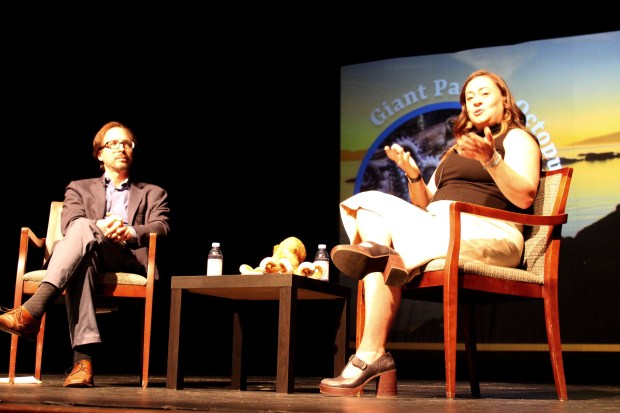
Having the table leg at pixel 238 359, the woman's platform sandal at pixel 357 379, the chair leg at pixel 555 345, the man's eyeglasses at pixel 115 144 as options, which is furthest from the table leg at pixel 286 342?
the man's eyeglasses at pixel 115 144

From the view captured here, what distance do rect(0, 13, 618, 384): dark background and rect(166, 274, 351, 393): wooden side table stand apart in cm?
204

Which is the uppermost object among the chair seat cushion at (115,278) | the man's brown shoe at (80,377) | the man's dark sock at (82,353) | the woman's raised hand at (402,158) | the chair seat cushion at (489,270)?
the woman's raised hand at (402,158)

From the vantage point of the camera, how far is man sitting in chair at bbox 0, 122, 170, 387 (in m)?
2.62

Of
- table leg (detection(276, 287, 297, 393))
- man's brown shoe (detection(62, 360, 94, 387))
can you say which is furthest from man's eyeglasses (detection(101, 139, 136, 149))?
table leg (detection(276, 287, 297, 393))

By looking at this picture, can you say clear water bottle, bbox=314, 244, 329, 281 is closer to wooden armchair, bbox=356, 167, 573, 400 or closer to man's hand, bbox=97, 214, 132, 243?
wooden armchair, bbox=356, 167, 573, 400

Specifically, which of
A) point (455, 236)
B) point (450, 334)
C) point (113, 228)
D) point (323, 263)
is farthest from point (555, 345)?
point (113, 228)

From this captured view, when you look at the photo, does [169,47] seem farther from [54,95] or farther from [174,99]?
[54,95]

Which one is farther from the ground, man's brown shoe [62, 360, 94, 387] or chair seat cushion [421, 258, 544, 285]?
chair seat cushion [421, 258, 544, 285]

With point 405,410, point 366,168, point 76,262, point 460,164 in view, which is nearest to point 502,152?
point 460,164

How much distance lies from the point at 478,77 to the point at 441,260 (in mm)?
726

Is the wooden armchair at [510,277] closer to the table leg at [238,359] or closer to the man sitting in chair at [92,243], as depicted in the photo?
the table leg at [238,359]

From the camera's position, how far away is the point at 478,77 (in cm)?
273

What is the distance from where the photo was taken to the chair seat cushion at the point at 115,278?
9.89 ft

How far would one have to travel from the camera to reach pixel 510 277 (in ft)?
8.16
